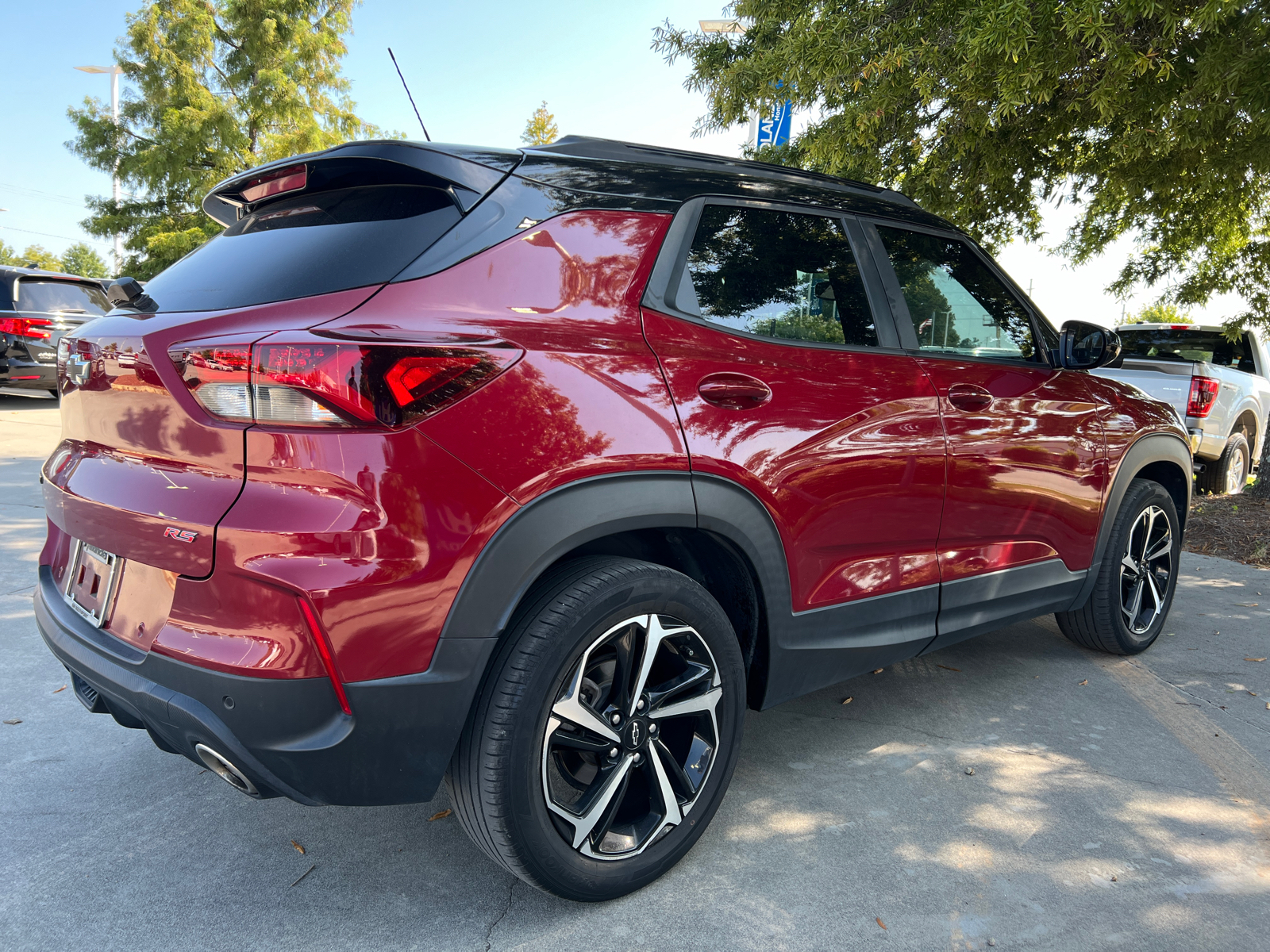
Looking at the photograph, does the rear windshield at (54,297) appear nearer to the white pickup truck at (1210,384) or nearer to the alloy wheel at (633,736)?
the alloy wheel at (633,736)

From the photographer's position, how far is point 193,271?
7.40ft

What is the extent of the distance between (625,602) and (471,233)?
0.91m

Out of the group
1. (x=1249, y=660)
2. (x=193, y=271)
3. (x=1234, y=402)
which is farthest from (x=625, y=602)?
(x=1234, y=402)

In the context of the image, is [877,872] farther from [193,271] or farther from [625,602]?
[193,271]

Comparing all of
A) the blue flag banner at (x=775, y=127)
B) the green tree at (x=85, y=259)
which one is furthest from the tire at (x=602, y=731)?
the green tree at (x=85, y=259)

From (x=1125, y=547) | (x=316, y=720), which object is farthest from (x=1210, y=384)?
(x=316, y=720)

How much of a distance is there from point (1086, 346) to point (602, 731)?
2.58m

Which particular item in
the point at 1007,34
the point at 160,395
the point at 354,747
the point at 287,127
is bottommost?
the point at 354,747

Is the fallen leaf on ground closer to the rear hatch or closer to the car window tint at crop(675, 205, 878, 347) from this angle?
the rear hatch

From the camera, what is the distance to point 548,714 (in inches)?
78.4

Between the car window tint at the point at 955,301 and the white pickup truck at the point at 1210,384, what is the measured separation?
542cm

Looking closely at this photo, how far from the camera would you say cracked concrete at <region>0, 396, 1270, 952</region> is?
6.97 ft

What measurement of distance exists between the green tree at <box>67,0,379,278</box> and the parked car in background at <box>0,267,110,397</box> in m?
9.71

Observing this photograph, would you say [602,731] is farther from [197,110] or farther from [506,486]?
[197,110]
